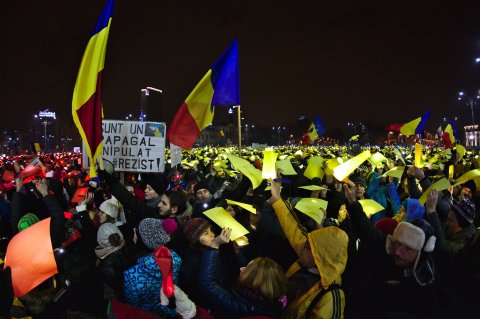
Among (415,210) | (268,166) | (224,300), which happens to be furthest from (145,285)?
(415,210)

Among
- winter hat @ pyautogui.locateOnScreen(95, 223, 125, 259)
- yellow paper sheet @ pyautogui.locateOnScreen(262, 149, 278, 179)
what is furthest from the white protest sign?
winter hat @ pyautogui.locateOnScreen(95, 223, 125, 259)

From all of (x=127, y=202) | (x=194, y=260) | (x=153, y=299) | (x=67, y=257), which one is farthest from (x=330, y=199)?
(x=67, y=257)

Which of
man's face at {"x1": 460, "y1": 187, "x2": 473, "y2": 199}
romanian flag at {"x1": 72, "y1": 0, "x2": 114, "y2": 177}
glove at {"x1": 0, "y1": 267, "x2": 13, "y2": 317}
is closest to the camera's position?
glove at {"x1": 0, "y1": 267, "x2": 13, "y2": 317}

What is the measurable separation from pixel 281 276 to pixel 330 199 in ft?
13.8

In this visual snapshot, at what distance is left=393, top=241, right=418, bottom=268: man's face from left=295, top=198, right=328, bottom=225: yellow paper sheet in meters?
1.14

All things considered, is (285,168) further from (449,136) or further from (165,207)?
(449,136)

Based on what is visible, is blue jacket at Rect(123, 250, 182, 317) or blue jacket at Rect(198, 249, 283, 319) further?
blue jacket at Rect(123, 250, 182, 317)

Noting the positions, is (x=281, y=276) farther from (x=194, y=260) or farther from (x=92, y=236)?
(x=92, y=236)

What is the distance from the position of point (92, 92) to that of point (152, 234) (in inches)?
91.6

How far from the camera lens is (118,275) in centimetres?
357

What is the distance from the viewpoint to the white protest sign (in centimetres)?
763

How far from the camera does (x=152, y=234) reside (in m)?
3.64

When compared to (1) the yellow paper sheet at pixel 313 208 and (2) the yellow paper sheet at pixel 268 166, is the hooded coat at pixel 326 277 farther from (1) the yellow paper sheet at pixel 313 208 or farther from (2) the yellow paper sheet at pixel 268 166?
(2) the yellow paper sheet at pixel 268 166

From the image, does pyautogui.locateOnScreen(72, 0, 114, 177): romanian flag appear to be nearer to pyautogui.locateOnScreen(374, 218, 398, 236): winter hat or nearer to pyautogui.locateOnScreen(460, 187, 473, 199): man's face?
pyautogui.locateOnScreen(374, 218, 398, 236): winter hat
